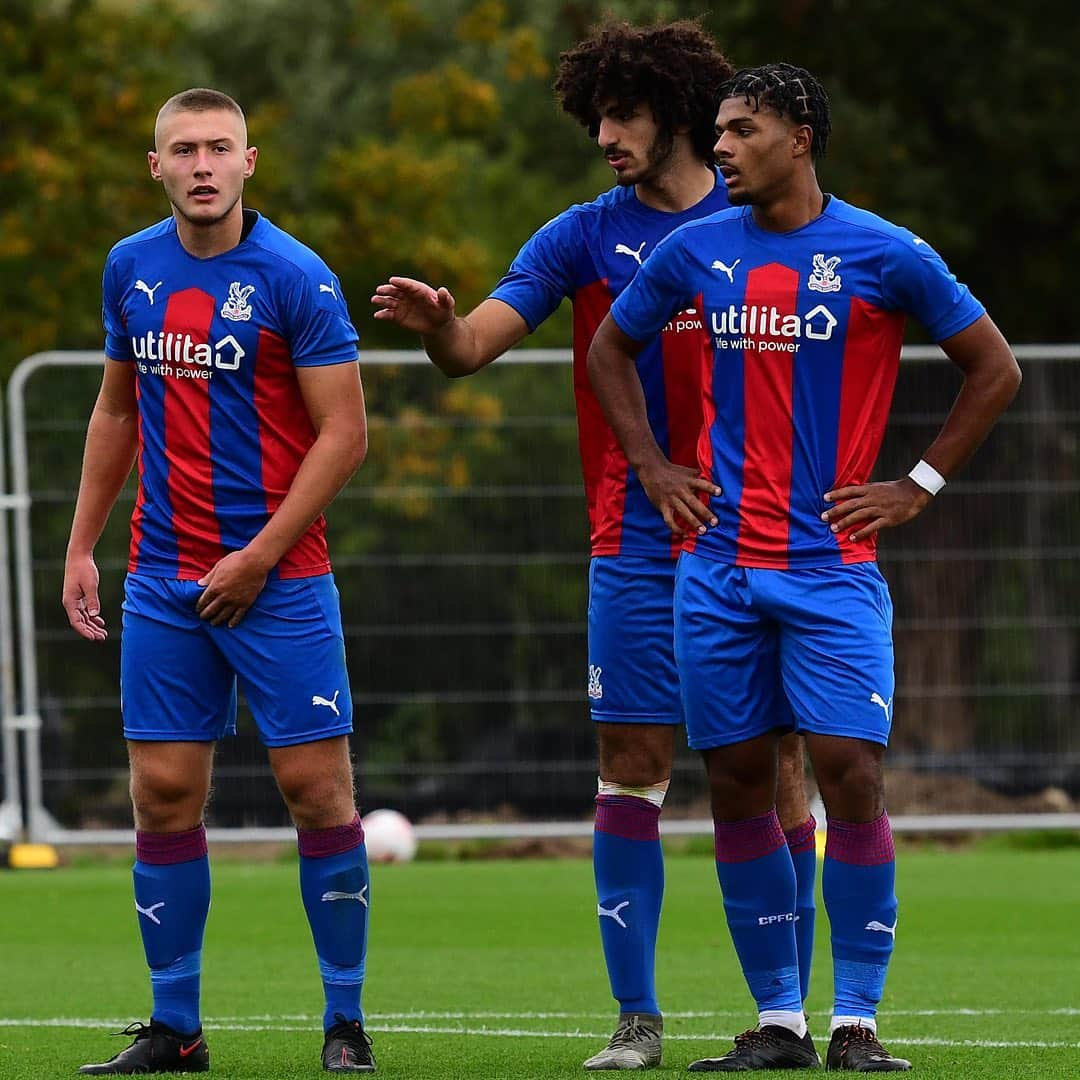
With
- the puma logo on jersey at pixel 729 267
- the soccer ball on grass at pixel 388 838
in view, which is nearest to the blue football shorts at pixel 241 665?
the puma logo on jersey at pixel 729 267

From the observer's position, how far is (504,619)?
12344 mm

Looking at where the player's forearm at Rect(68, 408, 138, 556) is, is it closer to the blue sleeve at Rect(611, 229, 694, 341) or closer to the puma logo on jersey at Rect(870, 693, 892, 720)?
the blue sleeve at Rect(611, 229, 694, 341)

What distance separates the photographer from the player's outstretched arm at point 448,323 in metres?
5.56

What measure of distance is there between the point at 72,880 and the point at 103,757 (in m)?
0.94

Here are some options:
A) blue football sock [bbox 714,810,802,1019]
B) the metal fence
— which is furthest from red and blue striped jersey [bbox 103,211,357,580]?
the metal fence

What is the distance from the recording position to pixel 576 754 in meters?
12.3

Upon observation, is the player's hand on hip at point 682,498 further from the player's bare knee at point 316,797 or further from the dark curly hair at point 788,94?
the player's bare knee at point 316,797

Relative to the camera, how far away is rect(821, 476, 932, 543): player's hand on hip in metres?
5.32

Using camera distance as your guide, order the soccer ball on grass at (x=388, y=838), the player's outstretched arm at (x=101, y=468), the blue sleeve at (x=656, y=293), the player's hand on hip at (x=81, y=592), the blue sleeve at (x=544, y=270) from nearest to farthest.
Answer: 1. the blue sleeve at (x=656, y=293)
2. the player's outstretched arm at (x=101, y=468)
3. the player's hand on hip at (x=81, y=592)
4. the blue sleeve at (x=544, y=270)
5. the soccer ball on grass at (x=388, y=838)

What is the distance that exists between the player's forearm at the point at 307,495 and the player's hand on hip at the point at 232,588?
0.09 ft

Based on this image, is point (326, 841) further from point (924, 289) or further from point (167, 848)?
point (924, 289)

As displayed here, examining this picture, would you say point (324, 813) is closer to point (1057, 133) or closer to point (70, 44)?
point (1057, 133)

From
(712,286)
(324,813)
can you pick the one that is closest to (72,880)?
(324,813)

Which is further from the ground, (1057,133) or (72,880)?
(1057,133)
